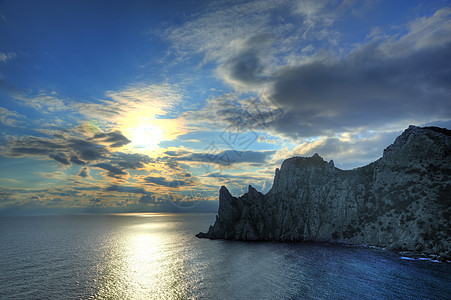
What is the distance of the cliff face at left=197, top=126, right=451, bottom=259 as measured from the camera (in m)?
109

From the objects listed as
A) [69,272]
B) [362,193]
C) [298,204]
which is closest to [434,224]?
[362,193]

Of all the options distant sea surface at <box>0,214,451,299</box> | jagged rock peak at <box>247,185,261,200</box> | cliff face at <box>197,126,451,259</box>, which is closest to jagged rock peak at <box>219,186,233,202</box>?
cliff face at <box>197,126,451,259</box>

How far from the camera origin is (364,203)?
138875mm

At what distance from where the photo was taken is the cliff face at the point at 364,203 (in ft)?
359

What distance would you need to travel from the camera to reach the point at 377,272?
75.2 metres

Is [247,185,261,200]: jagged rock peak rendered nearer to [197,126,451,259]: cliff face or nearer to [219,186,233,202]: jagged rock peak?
[197,126,451,259]: cliff face

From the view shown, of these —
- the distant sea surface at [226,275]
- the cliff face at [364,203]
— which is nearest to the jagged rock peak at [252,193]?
the cliff face at [364,203]

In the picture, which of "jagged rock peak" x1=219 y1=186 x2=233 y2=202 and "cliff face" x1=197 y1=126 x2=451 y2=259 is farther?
"jagged rock peak" x1=219 y1=186 x2=233 y2=202

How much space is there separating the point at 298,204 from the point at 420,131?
84052mm

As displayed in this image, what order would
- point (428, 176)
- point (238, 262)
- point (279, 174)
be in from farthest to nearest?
point (279, 174), point (428, 176), point (238, 262)

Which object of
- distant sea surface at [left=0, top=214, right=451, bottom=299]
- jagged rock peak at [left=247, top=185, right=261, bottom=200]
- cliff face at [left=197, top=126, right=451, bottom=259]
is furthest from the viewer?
jagged rock peak at [left=247, top=185, right=261, bottom=200]

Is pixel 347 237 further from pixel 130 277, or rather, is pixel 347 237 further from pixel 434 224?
pixel 130 277

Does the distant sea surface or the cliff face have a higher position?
the cliff face

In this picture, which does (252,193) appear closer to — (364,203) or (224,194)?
(224,194)
